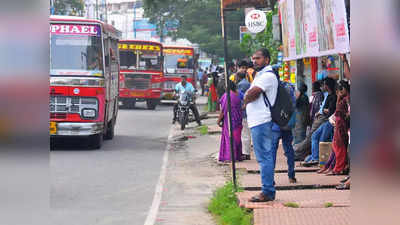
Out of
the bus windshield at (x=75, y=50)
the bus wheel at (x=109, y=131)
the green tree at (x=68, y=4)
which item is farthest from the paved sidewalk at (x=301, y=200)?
the green tree at (x=68, y=4)

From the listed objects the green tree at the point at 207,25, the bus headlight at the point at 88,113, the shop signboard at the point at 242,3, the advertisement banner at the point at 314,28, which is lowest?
the bus headlight at the point at 88,113

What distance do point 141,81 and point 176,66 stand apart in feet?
16.6

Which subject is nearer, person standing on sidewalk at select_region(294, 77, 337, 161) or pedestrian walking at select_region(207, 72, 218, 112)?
person standing on sidewalk at select_region(294, 77, 337, 161)

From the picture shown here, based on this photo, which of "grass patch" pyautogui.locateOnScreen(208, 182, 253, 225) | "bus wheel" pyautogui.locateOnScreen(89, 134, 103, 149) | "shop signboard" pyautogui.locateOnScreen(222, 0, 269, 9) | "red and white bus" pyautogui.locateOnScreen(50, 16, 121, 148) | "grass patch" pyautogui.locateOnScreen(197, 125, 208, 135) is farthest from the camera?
"grass patch" pyautogui.locateOnScreen(197, 125, 208, 135)

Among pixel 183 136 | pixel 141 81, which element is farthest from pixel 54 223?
pixel 141 81

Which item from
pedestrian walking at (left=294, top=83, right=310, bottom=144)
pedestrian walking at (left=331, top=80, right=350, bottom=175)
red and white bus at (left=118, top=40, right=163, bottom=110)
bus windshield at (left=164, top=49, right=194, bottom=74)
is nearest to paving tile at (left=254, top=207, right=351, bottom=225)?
pedestrian walking at (left=331, top=80, right=350, bottom=175)

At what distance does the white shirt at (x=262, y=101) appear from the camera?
776 centimetres

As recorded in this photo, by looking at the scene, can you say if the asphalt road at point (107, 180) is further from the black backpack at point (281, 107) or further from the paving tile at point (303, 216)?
the black backpack at point (281, 107)

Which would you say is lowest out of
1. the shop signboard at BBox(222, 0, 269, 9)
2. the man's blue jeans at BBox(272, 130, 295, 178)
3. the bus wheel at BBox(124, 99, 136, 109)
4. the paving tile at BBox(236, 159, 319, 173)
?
the paving tile at BBox(236, 159, 319, 173)

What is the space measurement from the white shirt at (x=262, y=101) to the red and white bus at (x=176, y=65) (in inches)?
1077

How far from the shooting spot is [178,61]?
118 ft

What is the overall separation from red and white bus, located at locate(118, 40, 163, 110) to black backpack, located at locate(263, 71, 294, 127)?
75.6ft

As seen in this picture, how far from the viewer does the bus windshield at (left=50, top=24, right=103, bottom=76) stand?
15.0 metres

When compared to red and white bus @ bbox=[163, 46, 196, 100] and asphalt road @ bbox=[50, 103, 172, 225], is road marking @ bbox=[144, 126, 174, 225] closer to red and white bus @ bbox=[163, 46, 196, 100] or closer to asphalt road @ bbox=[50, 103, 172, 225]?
asphalt road @ bbox=[50, 103, 172, 225]
